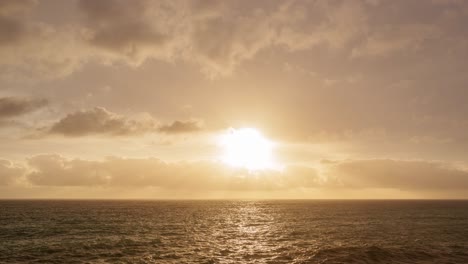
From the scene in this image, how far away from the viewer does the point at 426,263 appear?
4150 centimetres

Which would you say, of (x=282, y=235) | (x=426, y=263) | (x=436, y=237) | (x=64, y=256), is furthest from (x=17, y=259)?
(x=436, y=237)

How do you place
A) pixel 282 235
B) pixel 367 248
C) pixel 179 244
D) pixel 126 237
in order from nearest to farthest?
pixel 367 248 → pixel 179 244 → pixel 126 237 → pixel 282 235

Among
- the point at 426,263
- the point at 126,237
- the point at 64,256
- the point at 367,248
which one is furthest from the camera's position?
the point at 126,237

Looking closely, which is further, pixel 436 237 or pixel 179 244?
pixel 436 237

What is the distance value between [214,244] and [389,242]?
97.8ft

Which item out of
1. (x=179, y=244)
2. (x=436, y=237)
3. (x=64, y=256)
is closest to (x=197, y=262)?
(x=179, y=244)

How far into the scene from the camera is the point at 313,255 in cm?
4525

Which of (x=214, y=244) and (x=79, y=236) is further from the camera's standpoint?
(x=79, y=236)

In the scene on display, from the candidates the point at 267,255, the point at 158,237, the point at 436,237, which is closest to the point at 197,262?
the point at 267,255

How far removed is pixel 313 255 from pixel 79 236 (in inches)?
1701

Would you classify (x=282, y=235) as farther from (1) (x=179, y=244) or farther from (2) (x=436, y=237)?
(2) (x=436, y=237)

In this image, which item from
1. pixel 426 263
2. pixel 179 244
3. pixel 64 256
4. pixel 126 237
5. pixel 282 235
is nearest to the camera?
pixel 426 263

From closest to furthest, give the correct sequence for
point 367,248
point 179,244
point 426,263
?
point 426,263 < point 367,248 < point 179,244

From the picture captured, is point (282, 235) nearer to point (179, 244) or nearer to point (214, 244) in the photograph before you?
point (214, 244)
